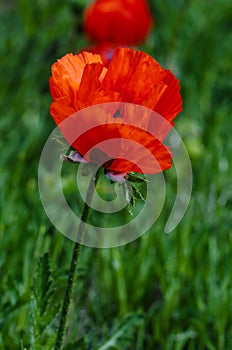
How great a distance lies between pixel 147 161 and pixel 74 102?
0.46 ft

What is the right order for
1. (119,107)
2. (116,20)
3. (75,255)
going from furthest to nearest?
1. (116,20)
2. (75,255)
3. (119,107)

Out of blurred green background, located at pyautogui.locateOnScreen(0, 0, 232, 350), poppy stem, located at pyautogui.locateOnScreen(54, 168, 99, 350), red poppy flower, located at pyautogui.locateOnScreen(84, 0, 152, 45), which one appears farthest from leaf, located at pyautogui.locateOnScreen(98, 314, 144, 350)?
red poppy flower, located at pyautogui.locateOnScreen(84, 0, 152, 45)

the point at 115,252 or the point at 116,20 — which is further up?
the point at 116,20

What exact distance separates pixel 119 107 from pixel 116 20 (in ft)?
4.77

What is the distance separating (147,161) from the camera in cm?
100

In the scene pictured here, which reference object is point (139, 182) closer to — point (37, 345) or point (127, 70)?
point (127, 70)

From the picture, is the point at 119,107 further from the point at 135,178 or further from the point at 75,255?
the point at 75,255

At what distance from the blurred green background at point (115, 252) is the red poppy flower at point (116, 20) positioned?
0.23 m

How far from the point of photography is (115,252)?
5.82 ft

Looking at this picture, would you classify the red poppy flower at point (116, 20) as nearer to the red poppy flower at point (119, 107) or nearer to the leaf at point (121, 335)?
the leaf at point (121, 335)

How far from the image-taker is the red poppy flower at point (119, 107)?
96 cm

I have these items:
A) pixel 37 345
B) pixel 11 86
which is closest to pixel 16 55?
pixel 11 86

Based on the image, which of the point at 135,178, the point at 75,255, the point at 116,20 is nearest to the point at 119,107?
the point at 135,178

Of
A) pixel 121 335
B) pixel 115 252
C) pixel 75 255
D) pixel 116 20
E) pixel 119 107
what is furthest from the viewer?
pixel 116 20
